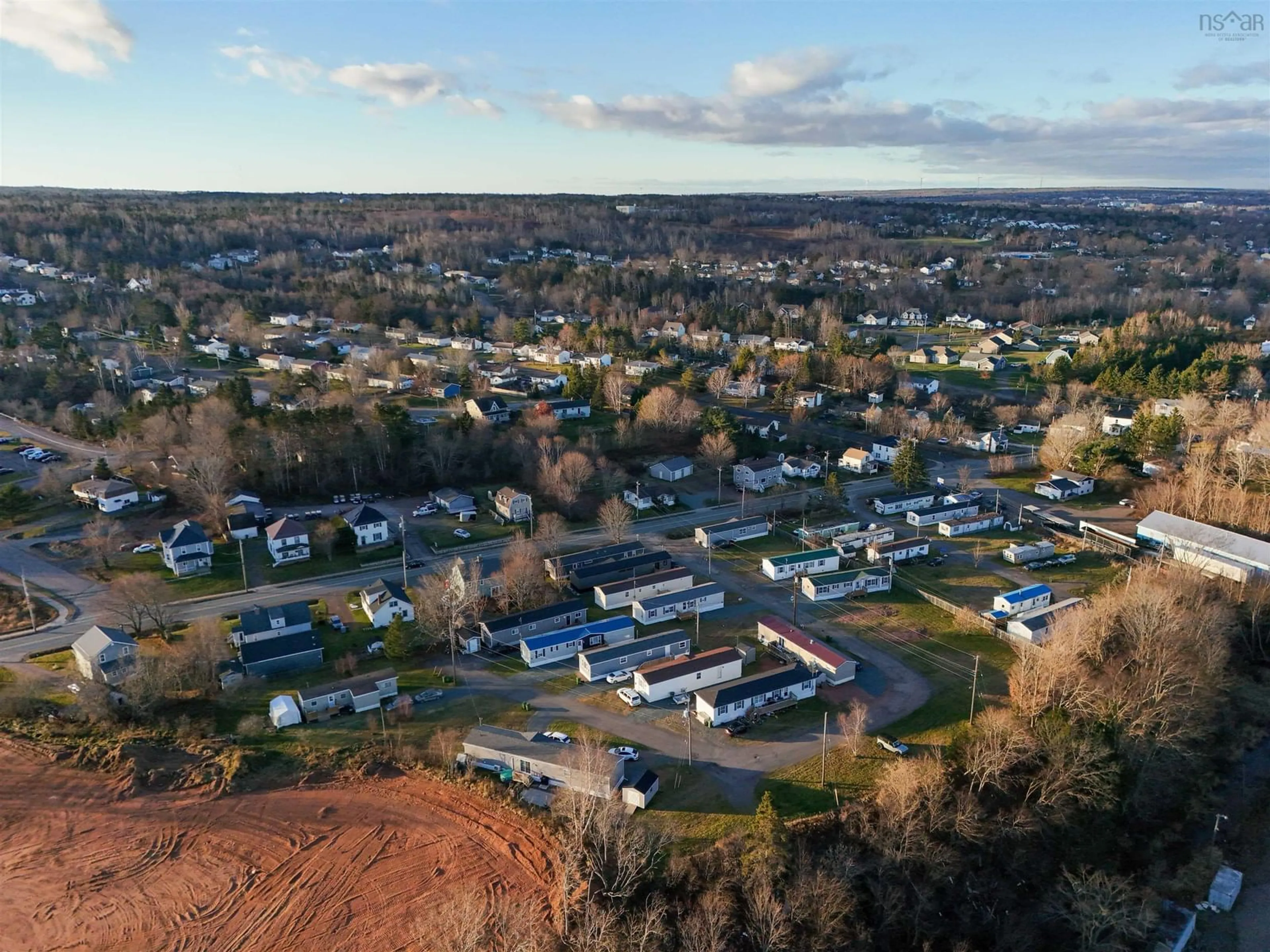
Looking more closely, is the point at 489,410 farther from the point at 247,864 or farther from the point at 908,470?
the point at 247,864

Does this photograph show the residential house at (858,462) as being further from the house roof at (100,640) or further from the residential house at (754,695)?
the house roof at (100,640)

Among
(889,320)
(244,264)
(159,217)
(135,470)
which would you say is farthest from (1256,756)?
(159,217)

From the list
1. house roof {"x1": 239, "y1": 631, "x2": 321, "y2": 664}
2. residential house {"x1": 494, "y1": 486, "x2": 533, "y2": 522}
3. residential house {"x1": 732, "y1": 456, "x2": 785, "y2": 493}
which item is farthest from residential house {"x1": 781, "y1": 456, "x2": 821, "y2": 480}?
house roof {"x1": 239, "y1": 631, "x2": 321, "y2": 664}

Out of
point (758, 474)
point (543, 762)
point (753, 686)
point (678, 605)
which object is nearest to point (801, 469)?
point (758, 474)

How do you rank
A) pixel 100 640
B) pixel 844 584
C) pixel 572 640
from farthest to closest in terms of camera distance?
pixel 844 584, pixel 572 640, pixel 100 640

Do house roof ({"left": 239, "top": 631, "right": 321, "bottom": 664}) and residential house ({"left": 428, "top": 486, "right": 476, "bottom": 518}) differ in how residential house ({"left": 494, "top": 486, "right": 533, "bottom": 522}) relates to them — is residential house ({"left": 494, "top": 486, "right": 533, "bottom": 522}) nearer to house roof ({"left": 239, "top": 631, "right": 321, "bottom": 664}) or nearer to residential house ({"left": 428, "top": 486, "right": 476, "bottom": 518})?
residential house ({"left": 428, "top": 486, "right": 476, "bottom": 518})

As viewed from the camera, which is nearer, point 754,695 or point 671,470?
point 754,695

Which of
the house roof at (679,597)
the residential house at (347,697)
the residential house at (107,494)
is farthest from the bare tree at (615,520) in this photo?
the residential house at (107,494)

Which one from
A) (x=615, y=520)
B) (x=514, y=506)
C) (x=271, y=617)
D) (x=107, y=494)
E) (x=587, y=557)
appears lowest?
(x=587, y=557)
